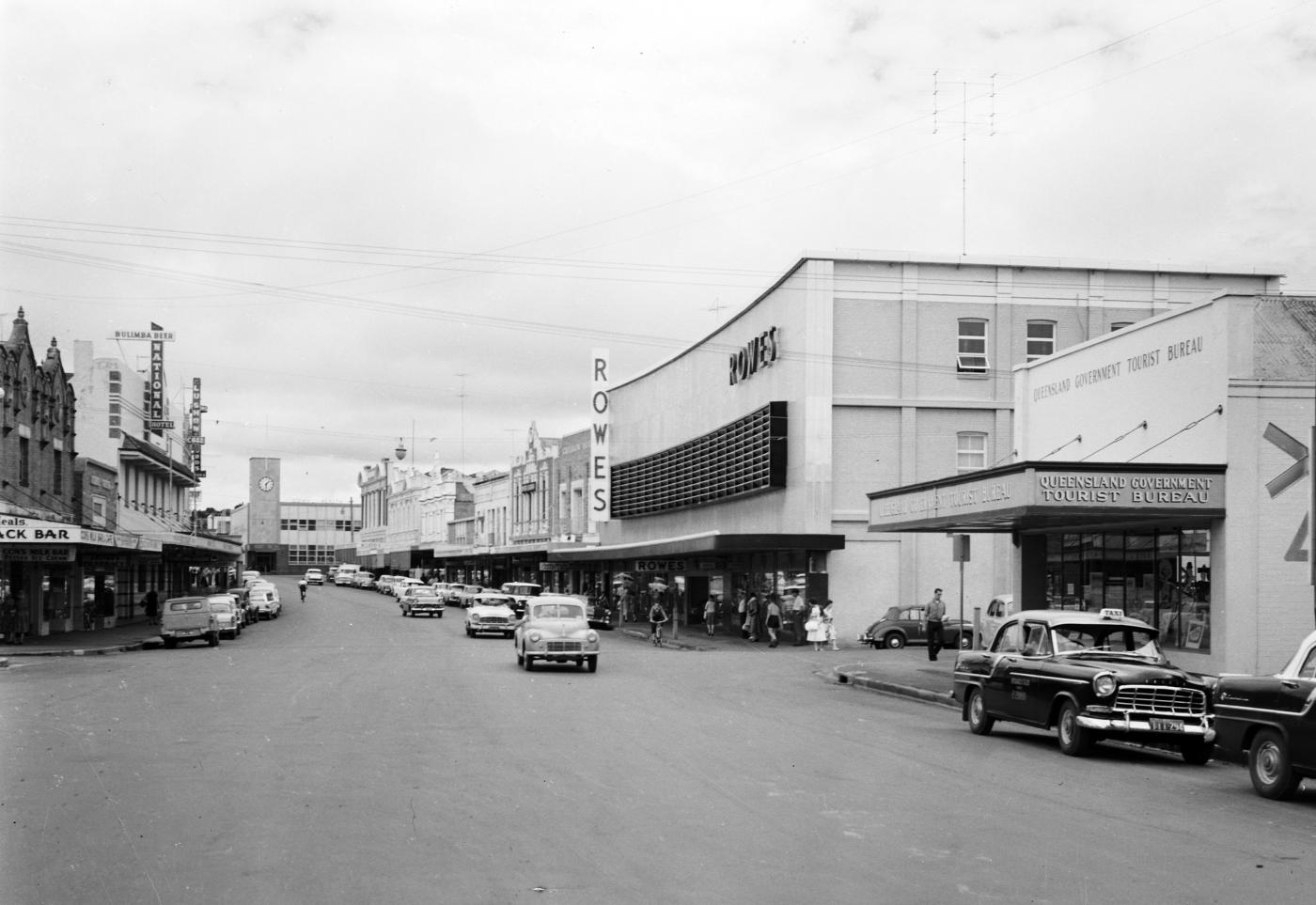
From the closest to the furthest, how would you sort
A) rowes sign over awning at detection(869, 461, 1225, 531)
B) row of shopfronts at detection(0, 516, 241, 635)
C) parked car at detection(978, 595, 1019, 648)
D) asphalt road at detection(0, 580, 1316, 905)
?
asphalt road at detection(0, 580, 1316, 905), rowes sign over awning at detection(869, 461, 1225, 531), parked car at detection(978, 595, 1019, 648), row of shopfronts at detection(0, 516, 241, 635)

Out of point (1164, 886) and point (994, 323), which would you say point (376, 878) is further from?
point (994, 323)

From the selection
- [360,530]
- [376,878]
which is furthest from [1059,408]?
[360,530]

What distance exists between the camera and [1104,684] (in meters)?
16.5

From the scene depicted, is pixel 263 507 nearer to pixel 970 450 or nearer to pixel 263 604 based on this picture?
pixel 263 604

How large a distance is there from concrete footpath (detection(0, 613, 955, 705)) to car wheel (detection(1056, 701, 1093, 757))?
8147 mm

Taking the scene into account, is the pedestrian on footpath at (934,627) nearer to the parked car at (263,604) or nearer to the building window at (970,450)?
the building window at (970,450)

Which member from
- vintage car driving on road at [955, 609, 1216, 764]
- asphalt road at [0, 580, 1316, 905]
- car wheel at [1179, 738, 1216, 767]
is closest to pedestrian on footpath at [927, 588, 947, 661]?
asphalt road at [0, 580, 1316, 905]

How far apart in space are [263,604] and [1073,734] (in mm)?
54903

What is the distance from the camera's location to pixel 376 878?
904 centimetres

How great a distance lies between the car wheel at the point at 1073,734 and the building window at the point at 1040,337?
30871mm

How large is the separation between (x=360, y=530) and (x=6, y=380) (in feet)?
440

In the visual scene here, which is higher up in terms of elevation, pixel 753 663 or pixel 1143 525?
pixel 1143 525

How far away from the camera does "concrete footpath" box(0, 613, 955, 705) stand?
28.4 meters

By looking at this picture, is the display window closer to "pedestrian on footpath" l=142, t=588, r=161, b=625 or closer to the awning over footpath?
the awning over footpath
